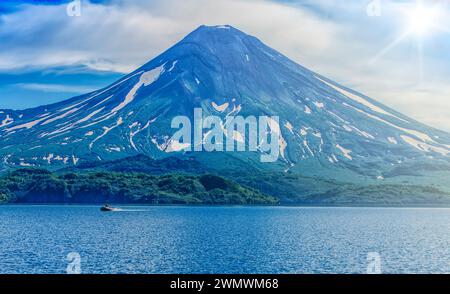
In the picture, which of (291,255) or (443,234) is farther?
(443,234)

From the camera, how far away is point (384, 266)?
55.4 meters

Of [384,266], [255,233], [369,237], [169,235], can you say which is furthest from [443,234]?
[384,266]

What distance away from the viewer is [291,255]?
62.5 m

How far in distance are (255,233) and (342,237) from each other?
12468 millimetres

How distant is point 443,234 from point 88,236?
50540mm
